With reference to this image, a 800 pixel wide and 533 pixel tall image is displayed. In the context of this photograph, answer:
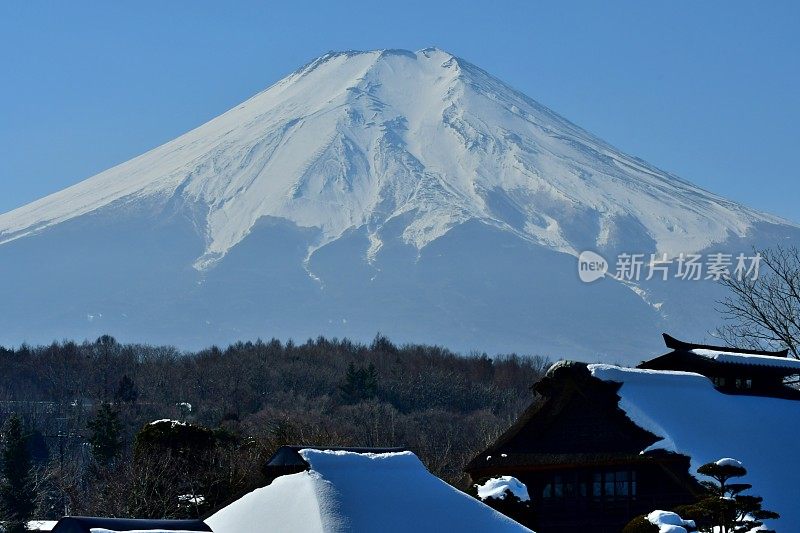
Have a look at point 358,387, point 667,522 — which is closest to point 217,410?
point 358,387

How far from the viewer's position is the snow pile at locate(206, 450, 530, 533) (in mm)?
24781

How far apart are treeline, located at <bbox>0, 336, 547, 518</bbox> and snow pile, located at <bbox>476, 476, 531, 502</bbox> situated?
39.2 feet

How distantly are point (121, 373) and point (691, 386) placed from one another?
83405mm

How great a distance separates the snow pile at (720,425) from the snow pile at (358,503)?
1119 centimetres

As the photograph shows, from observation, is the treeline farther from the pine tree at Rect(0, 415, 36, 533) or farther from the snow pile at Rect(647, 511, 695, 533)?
the snow pile at Rect(647, 511, 695, 533)

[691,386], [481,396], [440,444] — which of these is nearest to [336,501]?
[691,386]

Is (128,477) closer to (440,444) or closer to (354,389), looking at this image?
(440,444)

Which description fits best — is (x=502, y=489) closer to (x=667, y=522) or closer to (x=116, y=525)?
(x=667, y=522)

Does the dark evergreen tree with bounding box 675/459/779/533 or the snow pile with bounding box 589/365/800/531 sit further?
the snow pile with bounding box 589/365/800/531


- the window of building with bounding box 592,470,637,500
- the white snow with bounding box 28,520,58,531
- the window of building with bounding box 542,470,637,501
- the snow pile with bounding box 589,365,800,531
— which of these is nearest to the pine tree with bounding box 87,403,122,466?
the white snow with bounding box 28,520,58,531

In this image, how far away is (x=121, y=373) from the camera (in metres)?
118

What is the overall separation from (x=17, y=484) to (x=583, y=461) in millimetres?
31943

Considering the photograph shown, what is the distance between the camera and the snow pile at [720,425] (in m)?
36.2

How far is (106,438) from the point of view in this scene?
66.9m
